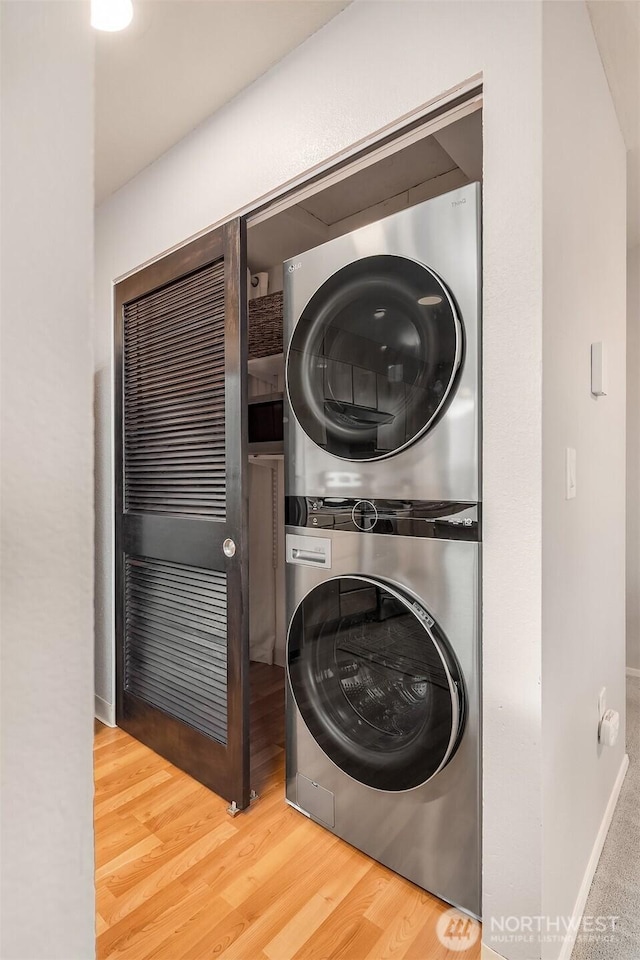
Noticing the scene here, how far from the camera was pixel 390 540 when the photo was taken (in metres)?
1.40

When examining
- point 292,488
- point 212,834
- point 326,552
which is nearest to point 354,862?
point 212,834

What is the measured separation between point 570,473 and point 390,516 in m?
0.47

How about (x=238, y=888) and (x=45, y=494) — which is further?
(x=238, y=888)

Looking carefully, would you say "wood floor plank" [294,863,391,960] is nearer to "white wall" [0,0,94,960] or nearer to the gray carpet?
the gray carpet

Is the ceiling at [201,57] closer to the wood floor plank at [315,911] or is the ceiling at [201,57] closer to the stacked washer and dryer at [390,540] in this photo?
the stacked washer and dryer at [390,540]

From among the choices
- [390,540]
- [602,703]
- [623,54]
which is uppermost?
[623,54]

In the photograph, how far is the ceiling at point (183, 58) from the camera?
1.43 m

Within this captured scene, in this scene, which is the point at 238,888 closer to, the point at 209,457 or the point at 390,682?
the point at 390,682

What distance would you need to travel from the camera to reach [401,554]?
1.37 meters

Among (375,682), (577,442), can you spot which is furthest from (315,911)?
(577,442)

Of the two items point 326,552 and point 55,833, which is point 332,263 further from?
point 55,833

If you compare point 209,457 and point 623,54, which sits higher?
point 623,54

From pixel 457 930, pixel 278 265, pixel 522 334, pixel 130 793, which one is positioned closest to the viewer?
pixel 522 334

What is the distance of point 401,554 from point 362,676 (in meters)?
0.41
